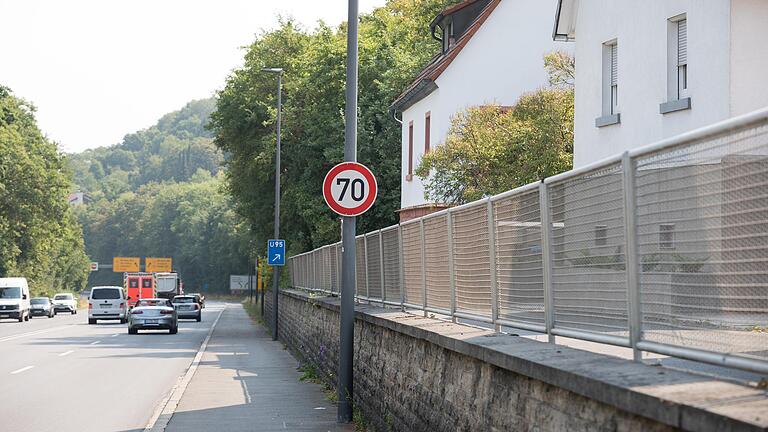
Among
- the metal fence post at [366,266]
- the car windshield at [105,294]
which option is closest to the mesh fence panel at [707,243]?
the metal fence post at [366,266]

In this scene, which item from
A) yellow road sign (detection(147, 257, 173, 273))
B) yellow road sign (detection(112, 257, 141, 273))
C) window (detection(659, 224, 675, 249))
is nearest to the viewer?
window (detection(659, 224, 675, 249))

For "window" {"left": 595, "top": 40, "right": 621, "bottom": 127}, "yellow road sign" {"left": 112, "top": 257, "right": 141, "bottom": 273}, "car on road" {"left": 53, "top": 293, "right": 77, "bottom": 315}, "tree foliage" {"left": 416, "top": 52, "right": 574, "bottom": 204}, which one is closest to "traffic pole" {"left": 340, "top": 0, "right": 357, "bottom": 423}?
"window" {"left": 595, "top": 40, "right": 621, "bottom": 127}

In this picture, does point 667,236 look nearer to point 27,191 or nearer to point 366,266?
point 366,266

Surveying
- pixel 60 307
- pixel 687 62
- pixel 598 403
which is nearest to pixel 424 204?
pixel 687 62

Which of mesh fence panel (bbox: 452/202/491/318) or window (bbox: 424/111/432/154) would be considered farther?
window (bbox: 424/111/432/154)

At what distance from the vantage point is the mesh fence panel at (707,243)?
14.5 ft

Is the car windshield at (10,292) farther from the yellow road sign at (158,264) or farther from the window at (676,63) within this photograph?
the yellow road sign at (158,264)

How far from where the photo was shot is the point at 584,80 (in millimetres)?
23078

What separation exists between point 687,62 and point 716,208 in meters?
14.5

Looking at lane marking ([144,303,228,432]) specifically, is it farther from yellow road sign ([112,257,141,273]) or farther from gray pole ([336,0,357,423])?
yellow road sign ([112,257,141,273])

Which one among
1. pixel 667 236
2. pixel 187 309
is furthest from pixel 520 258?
pixel 187 309

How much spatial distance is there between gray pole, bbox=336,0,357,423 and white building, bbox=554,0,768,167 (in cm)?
614

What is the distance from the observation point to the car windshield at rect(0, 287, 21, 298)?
59.8 m

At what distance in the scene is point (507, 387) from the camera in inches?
266
